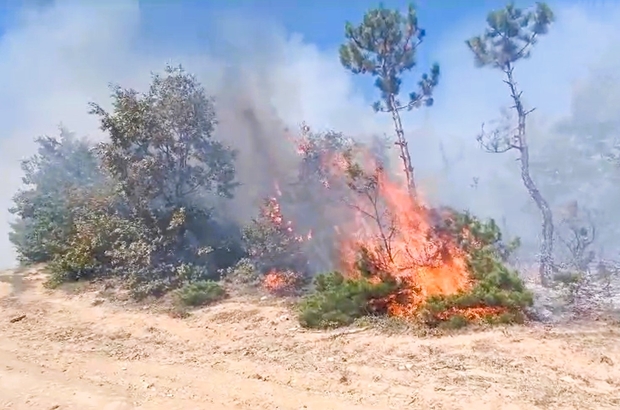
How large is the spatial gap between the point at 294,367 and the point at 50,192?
21.5m

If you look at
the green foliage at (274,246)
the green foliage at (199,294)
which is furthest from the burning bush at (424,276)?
the green foliage at (199,294)

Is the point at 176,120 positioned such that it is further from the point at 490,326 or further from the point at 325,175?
the point at 490,326

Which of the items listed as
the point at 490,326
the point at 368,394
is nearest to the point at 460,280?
the point at 490,326

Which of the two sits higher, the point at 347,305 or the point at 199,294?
the point at 199,294

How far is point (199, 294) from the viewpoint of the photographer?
51.3 ft

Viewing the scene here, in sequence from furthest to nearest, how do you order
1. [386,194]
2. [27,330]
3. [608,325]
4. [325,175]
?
[325,175], [386,194], [27,330], [608,325]

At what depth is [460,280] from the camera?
42.2 feet

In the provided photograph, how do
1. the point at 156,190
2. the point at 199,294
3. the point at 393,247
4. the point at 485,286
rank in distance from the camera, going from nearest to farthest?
the point at 485,286 < the point at 393,247 < the point at 199,294 < the point at 156,190

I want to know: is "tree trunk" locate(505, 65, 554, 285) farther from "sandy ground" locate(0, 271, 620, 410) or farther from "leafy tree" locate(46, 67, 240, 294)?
"leafy tree" locate(46, 67, 240, 294)

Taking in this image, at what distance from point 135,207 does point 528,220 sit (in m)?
25.2

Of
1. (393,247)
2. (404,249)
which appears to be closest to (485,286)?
(404,249)

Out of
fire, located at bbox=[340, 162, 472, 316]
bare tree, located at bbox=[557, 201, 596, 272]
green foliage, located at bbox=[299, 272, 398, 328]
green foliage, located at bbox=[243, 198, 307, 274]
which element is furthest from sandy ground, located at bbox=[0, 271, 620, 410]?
bare tree, located at bbox=[557, 201, 596, 272]

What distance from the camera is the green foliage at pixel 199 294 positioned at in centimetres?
1553

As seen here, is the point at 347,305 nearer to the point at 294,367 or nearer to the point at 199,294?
the point at 294,367
